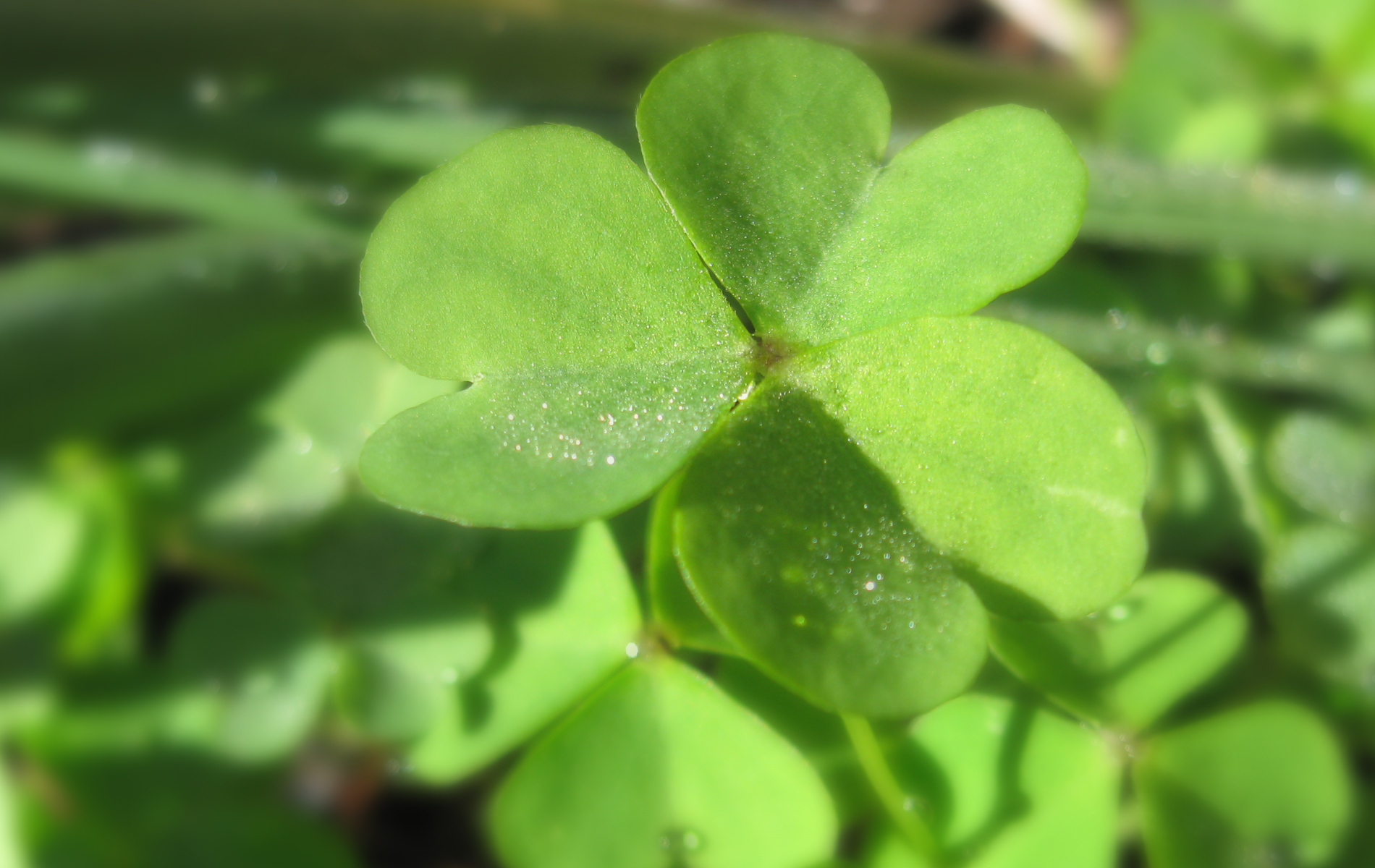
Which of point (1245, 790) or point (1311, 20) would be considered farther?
point (1311, 20)

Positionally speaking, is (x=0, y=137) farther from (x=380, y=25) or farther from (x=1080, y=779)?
(x=1080, y=779)

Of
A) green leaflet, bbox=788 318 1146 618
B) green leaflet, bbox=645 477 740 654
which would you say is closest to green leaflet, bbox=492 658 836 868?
green leaflet, bbox=645 477 740 654

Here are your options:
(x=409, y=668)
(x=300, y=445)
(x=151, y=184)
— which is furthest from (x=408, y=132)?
(x=409, y=668)

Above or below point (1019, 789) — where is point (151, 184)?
above

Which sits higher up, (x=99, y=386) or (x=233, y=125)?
(x=233, y=125)

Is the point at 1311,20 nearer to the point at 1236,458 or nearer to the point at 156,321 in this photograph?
the point at 1236,458

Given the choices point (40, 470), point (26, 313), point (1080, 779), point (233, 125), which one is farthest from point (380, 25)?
point (1080, 779)
